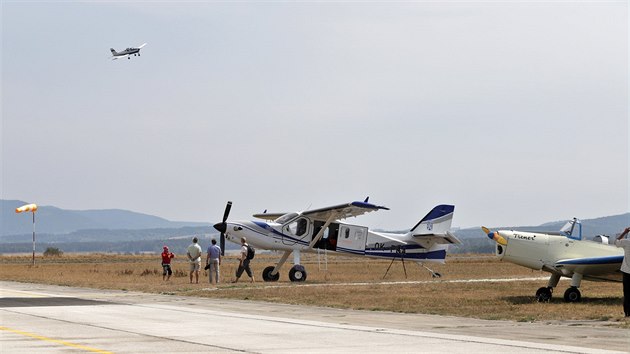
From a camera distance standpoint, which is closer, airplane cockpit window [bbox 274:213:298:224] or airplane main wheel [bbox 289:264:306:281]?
airplane main wheel [bbox 289:264:306:281]

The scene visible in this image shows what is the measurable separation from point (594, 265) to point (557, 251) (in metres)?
1.16

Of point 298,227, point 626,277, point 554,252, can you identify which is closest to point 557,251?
point 554,252

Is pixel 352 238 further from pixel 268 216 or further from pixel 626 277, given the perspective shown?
pixel 626 277

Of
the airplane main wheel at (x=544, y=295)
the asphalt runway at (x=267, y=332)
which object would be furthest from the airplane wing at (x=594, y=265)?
the asphalt runway at (x=267, y=332)

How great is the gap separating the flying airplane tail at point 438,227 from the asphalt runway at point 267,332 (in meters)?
19.9

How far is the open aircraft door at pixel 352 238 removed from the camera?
131 feet

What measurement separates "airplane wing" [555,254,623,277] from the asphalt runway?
569 cm

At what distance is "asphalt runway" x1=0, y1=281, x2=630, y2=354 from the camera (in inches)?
578

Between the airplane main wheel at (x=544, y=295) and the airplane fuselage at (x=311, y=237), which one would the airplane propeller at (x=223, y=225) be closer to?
the airplane fuselage at (x=311, y=237)

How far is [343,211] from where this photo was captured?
37906mm

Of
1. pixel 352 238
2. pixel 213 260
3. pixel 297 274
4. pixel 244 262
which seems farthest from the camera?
pixel 352 238

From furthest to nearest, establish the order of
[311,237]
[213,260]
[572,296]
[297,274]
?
[311,237], [297,274], [213,260], [572,296]

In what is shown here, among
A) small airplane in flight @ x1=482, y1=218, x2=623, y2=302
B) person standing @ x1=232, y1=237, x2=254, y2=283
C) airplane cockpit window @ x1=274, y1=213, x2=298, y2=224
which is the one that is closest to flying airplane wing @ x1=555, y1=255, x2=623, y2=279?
small airplane in flight @ x1=482, y1=218, x2=623, y2=302

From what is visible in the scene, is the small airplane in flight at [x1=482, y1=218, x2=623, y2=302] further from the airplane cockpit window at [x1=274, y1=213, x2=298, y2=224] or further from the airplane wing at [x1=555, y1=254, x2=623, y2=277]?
the airplane cockpit window at [x1=274, y1=213, x2=298, y2=224]
